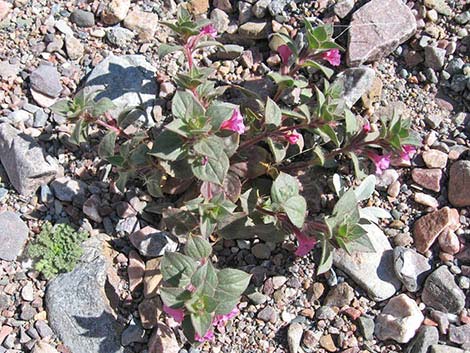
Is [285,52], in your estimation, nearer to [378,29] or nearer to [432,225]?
[378,29]

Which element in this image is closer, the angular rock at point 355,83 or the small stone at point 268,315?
the small stone at point 268,315

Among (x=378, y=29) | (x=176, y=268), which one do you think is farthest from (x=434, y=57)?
(x=176, y=268)

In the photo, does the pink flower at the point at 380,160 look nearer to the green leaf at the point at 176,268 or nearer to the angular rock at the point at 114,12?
the green leaf at the point at 176,268

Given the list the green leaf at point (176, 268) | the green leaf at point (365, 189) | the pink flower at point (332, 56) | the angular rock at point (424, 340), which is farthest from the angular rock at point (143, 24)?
the angular rock at point (424, 340)

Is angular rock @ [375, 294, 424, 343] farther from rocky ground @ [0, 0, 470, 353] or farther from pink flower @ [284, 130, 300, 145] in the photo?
pink flower @ [284, 130, 300, 145]

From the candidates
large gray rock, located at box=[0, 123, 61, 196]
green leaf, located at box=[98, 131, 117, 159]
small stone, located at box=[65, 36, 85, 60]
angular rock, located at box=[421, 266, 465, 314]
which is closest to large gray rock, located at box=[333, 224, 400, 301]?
angular rock, located at box=[421, 266, 465, 314]

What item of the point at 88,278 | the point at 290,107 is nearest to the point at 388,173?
the point at 290,107
